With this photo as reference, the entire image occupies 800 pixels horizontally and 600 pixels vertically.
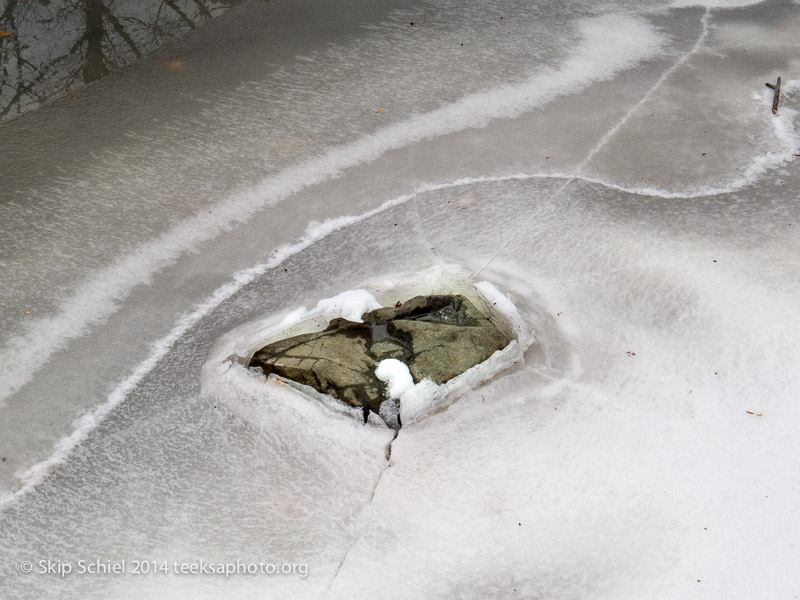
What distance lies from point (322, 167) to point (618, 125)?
62.8 inches

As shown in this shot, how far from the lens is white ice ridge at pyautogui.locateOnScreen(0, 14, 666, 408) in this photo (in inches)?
103

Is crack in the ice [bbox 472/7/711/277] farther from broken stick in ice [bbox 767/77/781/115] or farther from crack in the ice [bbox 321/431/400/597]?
crack in the ice [bbox 321/431/400/597]

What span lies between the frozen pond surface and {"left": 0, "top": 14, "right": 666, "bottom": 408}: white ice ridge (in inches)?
0.7

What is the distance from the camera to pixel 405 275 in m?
2.86

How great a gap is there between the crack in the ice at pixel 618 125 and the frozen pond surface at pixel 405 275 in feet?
0.06

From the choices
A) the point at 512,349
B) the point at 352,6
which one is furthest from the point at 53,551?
the point at 352,6

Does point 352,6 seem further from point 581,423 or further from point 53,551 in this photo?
point 53,551

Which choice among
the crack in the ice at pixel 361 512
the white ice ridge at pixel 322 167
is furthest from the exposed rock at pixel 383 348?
the white ice ridge at pixel 322 167

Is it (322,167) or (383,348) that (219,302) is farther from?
(322,167)

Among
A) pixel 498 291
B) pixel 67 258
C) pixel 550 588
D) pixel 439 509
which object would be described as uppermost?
pixel 67 258

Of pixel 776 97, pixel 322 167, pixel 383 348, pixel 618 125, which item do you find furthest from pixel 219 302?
pixel 776 97

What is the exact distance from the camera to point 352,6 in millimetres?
4613

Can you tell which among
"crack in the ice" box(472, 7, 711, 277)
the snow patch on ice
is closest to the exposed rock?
the snow patch on ice

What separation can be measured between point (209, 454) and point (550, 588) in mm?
1131
